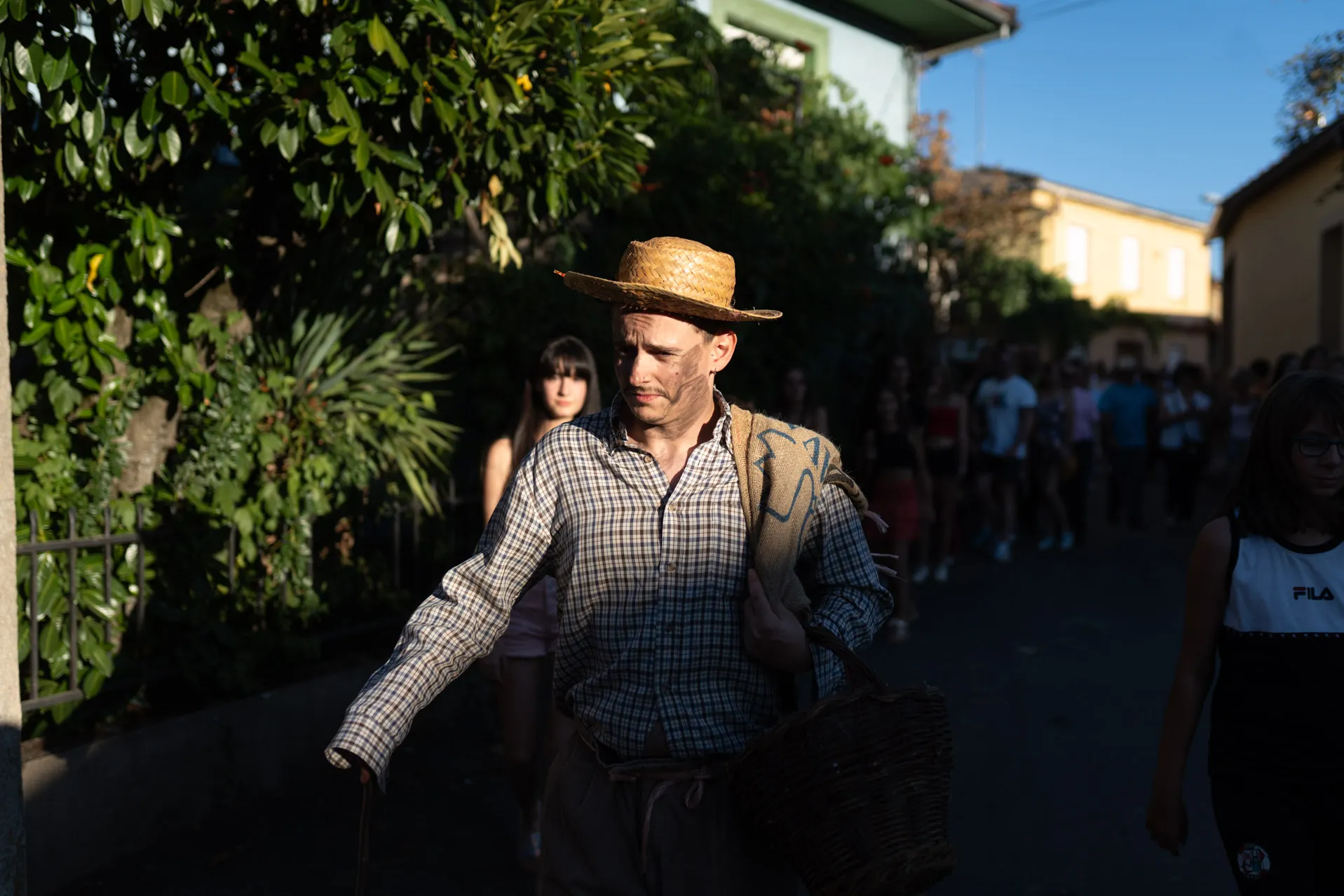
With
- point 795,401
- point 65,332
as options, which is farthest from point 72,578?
point 795,401

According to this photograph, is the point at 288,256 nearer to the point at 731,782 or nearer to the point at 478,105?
the point at 478,105

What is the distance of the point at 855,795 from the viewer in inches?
88.0

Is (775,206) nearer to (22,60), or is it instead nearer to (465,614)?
(22,60)

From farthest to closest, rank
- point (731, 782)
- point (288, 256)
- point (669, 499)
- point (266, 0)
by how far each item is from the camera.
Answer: point (288, 256)
point (266, 0)
point (669, 499)
point (731, 782)

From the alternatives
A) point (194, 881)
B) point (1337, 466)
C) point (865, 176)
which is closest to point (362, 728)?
point (1337, 466)

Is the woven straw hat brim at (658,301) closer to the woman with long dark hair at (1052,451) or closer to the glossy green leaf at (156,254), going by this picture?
the glossy green leaf at (156,254)

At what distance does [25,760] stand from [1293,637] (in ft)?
12.7

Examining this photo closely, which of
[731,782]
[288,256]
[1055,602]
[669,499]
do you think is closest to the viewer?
[731,782]

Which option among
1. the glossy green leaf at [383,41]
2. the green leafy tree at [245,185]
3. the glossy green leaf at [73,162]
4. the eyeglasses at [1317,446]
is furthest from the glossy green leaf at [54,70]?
the eyeglasses at [1317,446]

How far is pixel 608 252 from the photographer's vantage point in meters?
8.47

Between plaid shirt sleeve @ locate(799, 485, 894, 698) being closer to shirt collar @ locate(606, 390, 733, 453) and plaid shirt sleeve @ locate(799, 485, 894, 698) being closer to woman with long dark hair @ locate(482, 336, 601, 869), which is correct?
shirt collar @ locate(606, 390, 733, 453)

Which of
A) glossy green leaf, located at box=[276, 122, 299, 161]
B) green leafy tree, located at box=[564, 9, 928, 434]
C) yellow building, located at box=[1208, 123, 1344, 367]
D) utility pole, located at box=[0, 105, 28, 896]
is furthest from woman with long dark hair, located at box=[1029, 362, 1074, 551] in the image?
utility pole, located at box=[0, 105, 28, 896]

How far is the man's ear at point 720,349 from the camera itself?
8.75ft

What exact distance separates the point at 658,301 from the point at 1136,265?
4040 centimetres
